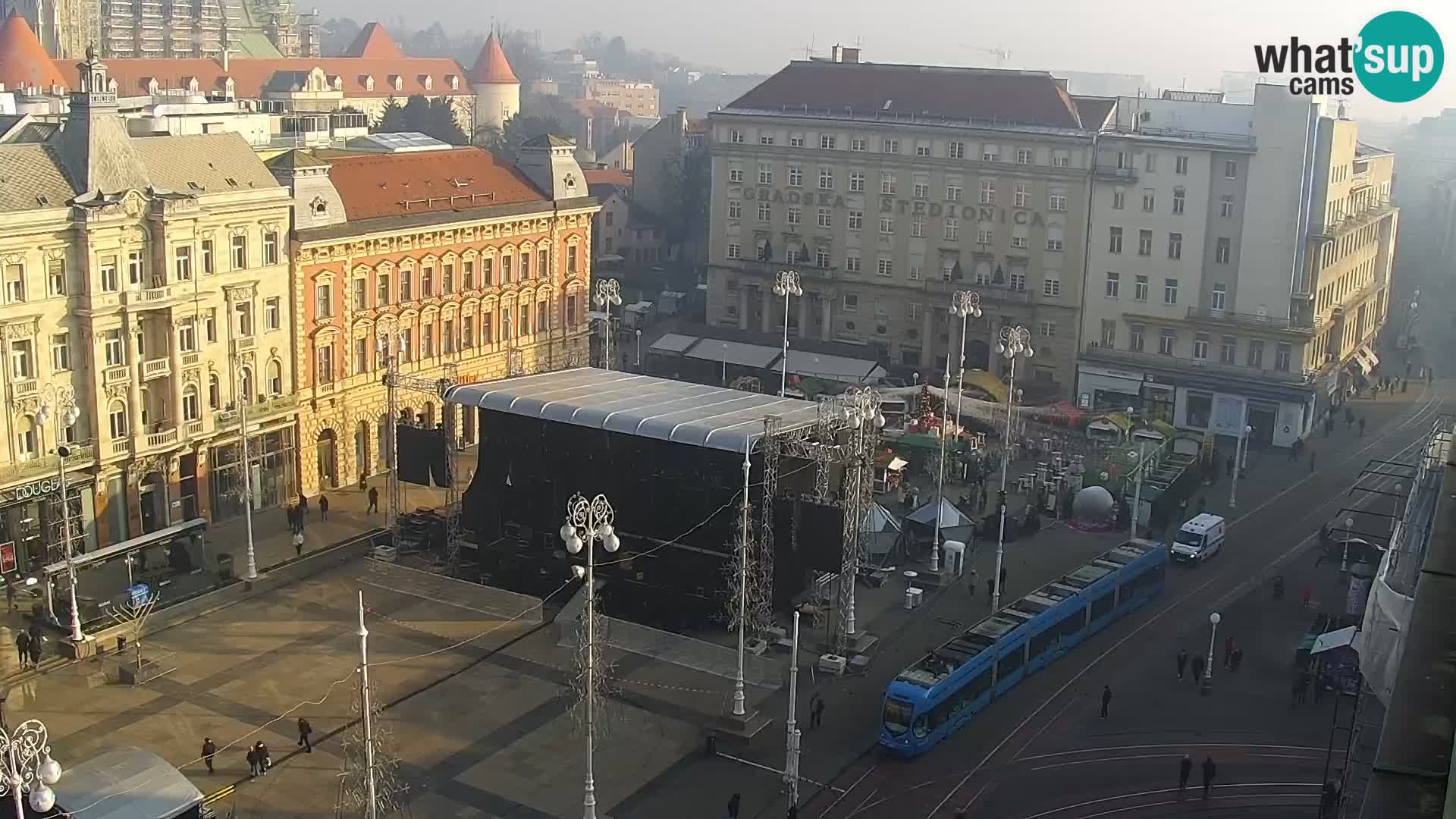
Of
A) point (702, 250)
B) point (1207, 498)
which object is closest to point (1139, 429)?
point (1207, 498)

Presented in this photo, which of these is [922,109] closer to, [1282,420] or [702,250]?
[1282,420]

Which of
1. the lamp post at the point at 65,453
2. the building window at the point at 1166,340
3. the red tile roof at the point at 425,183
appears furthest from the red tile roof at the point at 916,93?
the lamp post at the point at 65,453

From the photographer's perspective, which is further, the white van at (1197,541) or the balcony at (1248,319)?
the balcony at (1248,319)

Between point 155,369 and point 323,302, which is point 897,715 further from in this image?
point 323,302

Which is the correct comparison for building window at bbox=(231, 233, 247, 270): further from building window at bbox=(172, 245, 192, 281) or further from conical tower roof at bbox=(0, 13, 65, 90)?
conical tower roof at bbox=(0, 13, 65, 90)

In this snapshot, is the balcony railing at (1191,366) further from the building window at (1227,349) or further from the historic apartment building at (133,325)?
the historic apartment building at (133,325)
